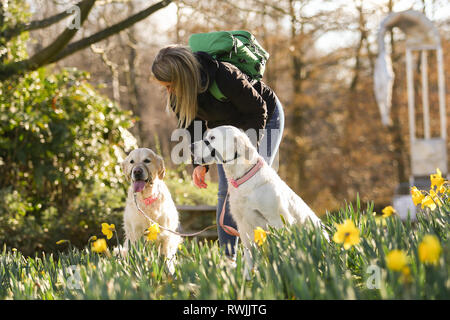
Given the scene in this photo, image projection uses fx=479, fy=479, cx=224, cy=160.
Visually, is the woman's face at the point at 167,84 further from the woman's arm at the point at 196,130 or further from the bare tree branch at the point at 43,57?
the bare tree branch at the point at 43,57

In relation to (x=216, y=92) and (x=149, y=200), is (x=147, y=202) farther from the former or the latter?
(x=216, y=92)

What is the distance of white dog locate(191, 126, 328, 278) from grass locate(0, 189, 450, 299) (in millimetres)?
256

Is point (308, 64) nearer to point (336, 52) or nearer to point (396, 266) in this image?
point (336, 52)

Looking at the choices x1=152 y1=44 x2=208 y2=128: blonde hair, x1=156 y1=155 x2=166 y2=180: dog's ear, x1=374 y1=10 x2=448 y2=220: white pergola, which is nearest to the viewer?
x1=152 y1=44 x2=208 y2=128: blonde hair

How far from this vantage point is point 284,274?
7.02 ft

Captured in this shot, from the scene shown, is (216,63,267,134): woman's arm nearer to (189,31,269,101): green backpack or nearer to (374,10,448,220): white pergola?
(189,31,269,101): green backpack

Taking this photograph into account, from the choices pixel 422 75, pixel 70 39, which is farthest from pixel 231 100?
pixel 422 75

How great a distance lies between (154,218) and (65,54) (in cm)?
297

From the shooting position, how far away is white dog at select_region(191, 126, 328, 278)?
2.87m

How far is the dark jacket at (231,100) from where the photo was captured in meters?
3.13

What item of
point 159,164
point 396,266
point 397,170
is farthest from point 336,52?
point 396,266

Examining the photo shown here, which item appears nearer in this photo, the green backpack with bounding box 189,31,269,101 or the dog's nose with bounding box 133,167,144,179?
the green backpack with bounding box 189,31,269,101

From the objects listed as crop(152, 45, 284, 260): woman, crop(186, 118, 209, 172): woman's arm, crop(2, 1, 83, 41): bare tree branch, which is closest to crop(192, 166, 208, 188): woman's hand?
crop(152, 45, 284, 260): woman

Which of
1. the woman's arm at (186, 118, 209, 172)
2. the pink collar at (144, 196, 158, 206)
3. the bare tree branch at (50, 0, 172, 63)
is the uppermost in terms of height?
the bare tree branch at (50, 0, 172, 63)
